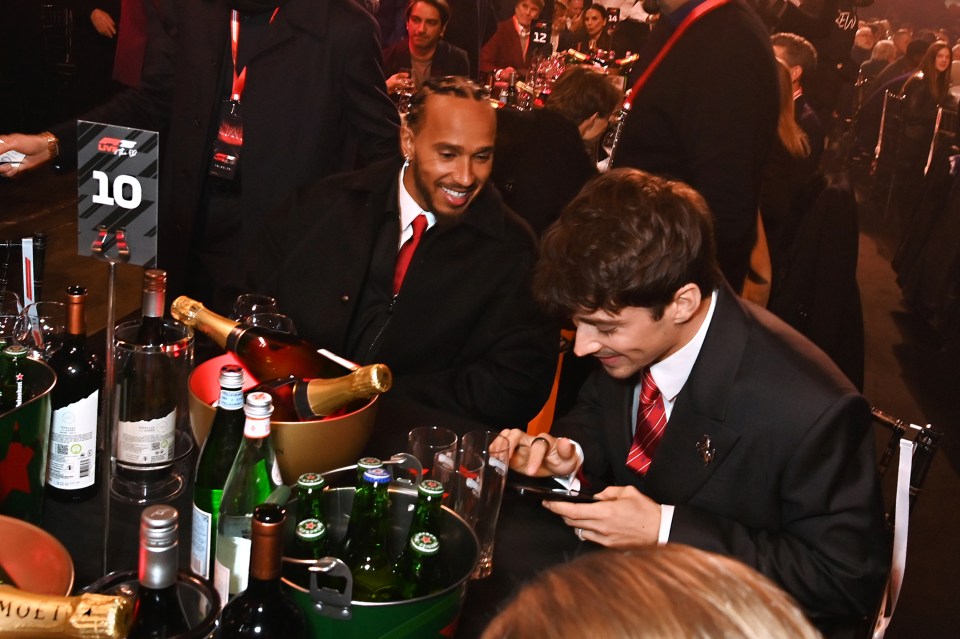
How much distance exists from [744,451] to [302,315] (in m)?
1.08

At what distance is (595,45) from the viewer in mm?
7848

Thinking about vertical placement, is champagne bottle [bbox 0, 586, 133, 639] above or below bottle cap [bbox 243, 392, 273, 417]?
below

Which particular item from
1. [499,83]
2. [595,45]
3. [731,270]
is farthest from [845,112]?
[731,270]

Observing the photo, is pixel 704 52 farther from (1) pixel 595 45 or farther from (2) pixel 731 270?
(1) pixel 595 45

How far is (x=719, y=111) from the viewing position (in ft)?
8.34

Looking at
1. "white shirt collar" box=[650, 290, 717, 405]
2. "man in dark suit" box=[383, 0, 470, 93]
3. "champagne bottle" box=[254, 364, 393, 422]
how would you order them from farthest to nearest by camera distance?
1. "man in dark suit" box=[383, 0, 470, 93]
2. "white shirt collar" box=[650, 290, 717, 405]
3. "champagne bottle" box=[254, 364, 393, 422]

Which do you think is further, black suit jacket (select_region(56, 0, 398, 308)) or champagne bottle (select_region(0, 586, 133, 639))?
black suit jacket (select_region(56, 0, 398, 308))

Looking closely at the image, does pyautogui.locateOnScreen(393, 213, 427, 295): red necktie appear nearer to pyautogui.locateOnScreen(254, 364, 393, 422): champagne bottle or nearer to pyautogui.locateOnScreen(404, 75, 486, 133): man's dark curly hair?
pyautogui.locateOnScreen(404, 75, 486, 133): man's dark curly hair

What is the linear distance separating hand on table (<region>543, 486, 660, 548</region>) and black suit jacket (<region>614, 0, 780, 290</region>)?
4.72 feet

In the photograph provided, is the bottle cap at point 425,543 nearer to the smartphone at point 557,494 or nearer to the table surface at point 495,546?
the table surface at point 495,546

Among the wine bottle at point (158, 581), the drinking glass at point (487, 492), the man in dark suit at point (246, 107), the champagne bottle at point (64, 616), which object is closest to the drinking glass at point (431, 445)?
the drinking glass at point (487, 492)

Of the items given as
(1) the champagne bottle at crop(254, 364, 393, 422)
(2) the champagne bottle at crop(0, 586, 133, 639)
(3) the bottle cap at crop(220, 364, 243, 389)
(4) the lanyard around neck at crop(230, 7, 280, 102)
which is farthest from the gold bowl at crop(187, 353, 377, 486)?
(4) the lanyard around neck at crop(230, 7, 280, 102)

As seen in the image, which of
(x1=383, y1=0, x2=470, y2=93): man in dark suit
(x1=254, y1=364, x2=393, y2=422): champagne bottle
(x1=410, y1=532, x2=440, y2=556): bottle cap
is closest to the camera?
(x1=410, y1=532, x2=440, y2=556): bottle cap

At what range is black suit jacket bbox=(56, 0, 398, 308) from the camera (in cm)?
256
